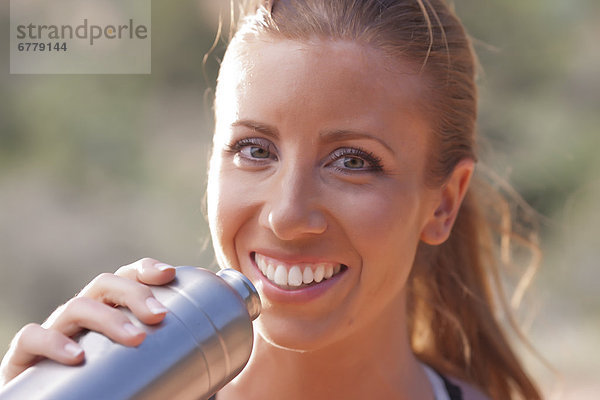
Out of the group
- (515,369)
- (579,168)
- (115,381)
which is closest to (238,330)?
(115,381)

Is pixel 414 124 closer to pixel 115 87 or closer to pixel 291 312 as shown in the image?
pixel 291 312

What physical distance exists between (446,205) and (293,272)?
1.41 feet

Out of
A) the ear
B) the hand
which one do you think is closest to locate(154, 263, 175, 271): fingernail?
the hand

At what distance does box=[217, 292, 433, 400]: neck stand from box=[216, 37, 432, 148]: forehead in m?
0.46

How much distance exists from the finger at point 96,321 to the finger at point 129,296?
0.06 ft

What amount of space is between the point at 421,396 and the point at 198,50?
4914mm

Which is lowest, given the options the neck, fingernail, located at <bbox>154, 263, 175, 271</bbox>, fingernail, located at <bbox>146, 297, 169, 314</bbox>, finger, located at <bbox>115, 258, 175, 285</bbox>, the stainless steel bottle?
the neck

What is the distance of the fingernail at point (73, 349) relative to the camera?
37.7 inches

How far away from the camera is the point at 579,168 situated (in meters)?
5.73

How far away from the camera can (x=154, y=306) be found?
100cm

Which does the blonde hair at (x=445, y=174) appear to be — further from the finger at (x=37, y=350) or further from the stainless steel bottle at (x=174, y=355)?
the finger at (x=37, y=350)

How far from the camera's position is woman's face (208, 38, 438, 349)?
1.31 metres

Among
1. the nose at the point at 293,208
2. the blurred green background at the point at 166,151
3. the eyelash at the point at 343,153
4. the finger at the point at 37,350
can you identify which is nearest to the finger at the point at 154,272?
the finger at the point at 37,350

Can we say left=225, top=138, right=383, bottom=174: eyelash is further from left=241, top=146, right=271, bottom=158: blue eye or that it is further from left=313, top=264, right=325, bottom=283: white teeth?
left=313, top=264, right=325, bottom=283: white teeth
